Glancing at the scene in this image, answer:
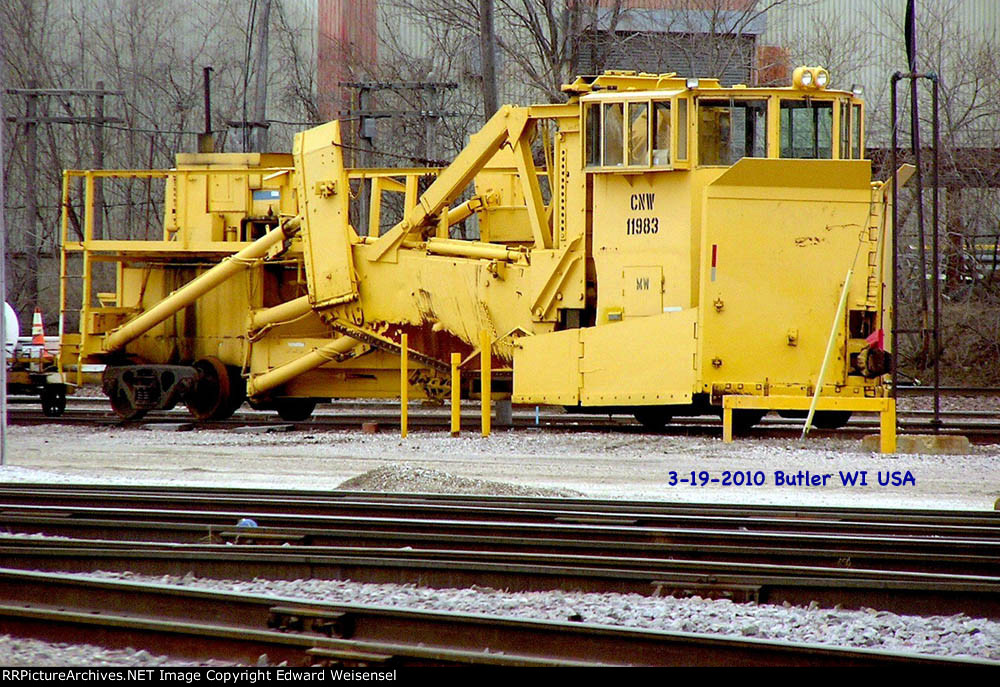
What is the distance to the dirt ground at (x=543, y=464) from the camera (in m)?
12.0

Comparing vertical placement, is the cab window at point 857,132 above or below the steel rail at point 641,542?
above

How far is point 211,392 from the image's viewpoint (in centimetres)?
1978

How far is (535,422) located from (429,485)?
25.4ft

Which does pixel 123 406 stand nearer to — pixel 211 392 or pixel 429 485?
pixel 211 392

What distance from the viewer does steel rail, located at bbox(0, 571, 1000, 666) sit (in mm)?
5305

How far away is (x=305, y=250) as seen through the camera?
18.2 metres

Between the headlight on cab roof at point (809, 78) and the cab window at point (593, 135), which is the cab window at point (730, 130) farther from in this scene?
the cab window at point (593, 135)

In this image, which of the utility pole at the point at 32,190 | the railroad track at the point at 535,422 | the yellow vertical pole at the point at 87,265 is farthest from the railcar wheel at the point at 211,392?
the utility pole at the point at 32,190

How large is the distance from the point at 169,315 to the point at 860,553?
14.2 metres

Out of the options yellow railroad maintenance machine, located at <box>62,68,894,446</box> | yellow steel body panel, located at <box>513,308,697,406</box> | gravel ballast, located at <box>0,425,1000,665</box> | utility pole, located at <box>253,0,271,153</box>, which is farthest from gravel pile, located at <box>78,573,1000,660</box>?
utility pole, located at <box>253,0,271,153</box>

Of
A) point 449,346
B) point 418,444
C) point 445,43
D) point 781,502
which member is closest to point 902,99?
point 445,43

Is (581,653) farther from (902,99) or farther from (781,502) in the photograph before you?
(902,99)

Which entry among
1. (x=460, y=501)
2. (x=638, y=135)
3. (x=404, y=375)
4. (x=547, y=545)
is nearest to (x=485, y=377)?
(x=404, y=375)

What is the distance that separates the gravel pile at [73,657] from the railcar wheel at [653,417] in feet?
41.4
